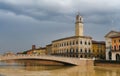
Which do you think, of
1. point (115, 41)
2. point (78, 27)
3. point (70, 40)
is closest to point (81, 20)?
point (78, 27)

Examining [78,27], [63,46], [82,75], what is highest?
[78,27]

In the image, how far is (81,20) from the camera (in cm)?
9625

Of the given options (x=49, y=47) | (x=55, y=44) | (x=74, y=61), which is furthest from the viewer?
(x=49, y=47)

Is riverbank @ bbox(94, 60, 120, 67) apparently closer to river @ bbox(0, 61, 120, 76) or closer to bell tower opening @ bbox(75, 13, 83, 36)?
river @ bbox(0, 61, 120, 76)

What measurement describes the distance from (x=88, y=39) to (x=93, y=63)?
53.1 feet

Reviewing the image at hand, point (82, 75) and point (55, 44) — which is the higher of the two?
point (55, 44)

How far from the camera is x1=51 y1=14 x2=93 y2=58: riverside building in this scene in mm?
88125

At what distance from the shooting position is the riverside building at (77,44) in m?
88.1

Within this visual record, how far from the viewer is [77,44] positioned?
8850 centimetres

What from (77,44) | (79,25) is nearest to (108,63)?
(77,44)

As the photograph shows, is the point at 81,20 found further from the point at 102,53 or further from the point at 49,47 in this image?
the point at 49,47

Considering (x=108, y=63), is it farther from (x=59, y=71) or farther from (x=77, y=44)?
(x=77, y=44)

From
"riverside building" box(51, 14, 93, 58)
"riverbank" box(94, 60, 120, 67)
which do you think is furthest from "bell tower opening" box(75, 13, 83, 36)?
"riverbank" box(94, 60, 120, 67)

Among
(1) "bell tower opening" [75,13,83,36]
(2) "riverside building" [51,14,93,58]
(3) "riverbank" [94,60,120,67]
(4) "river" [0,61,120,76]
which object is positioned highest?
(1) "bell tower opening" [75,13,83,36]
